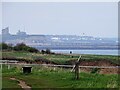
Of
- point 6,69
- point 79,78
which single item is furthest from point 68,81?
point 6,69

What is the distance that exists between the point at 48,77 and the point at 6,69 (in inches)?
310

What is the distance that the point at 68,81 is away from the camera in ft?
82.0

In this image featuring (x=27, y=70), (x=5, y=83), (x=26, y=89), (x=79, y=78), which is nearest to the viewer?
(x=26, y=89)

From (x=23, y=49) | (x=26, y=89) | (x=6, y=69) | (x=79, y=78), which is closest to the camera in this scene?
(x=26, y=89)

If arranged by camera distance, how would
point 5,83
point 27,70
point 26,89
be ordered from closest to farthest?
1. point 26,89
2. point 5,83
3. point 27,70

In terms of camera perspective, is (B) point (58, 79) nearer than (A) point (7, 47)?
Yes

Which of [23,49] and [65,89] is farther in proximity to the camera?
[23,49]

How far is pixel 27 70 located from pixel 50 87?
30.9 feet

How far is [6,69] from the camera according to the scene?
3469 cm

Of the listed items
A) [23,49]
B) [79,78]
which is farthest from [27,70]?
[23,49]

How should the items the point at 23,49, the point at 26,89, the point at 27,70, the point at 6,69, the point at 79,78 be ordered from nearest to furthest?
the point at 26,89, the point at 79,78, the point at 27,70, the point at 6,69, the point at 23,49

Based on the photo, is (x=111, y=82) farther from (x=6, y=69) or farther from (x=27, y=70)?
(x=6, y=69)

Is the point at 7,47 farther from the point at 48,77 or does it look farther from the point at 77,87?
the point at 77,87

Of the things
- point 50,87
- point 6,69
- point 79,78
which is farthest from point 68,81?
point 6,69
